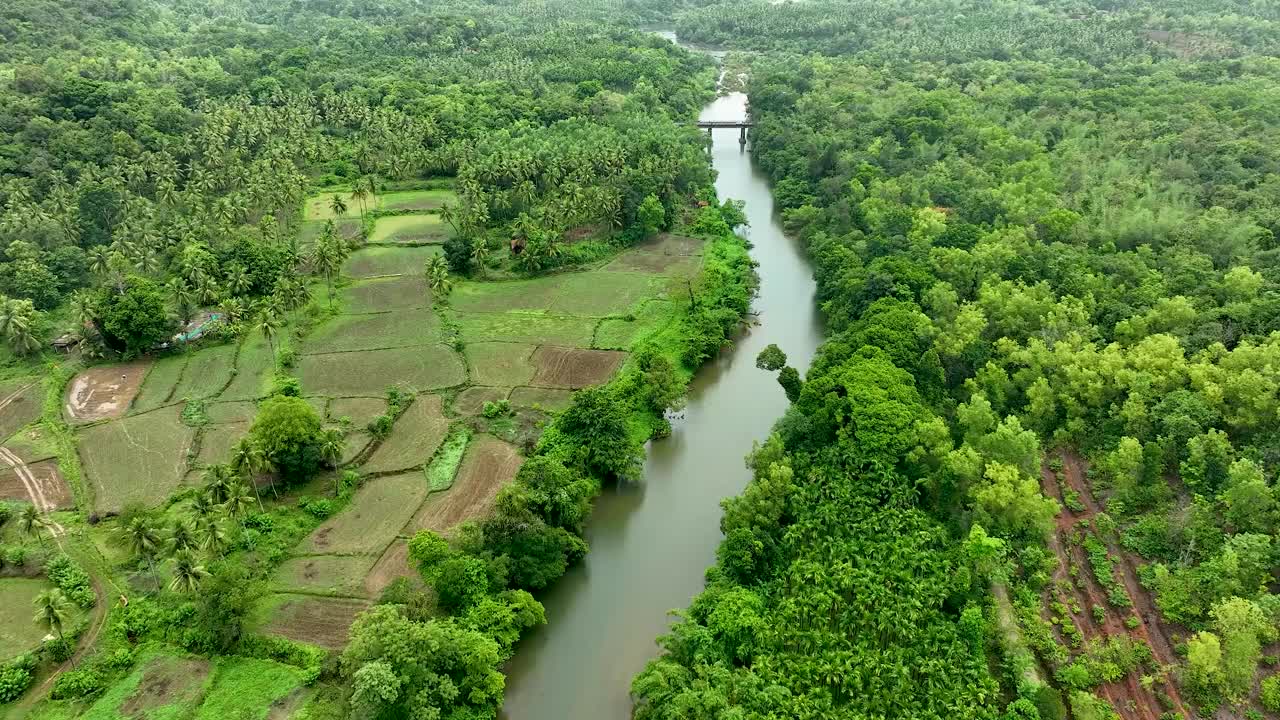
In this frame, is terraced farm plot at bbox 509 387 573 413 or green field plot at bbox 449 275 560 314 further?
green field plot at bbox 449 275 560 314

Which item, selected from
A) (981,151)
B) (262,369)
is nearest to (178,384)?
(262,369)

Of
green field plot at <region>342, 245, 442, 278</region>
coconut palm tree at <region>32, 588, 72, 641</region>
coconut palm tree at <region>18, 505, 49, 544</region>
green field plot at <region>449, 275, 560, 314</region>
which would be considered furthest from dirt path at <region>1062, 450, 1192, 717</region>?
green field plot at <region>342, 245, 442, 278</region>

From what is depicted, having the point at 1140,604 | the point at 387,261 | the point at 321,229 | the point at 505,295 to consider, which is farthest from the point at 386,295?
the point at 1140,604

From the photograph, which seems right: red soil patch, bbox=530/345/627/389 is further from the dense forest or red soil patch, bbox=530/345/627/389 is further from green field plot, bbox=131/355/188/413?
green field plot, bbox=131/355/188/413

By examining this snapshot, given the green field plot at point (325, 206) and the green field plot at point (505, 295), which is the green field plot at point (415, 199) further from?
the green field plot at point (505, 295)

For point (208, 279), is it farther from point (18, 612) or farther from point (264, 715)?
point (264, 715)

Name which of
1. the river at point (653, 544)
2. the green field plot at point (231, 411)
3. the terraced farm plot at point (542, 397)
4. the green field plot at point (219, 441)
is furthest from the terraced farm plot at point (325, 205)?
the river at point (653, 544)
